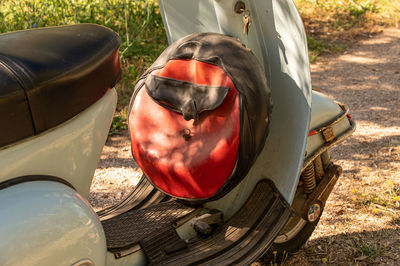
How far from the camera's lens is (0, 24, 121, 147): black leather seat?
130 cm

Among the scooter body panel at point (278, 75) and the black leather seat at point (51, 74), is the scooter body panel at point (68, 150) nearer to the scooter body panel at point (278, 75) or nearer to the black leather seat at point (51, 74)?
the black leather seat at point (51, 74)

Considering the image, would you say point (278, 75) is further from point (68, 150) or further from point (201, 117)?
point (68, 150)

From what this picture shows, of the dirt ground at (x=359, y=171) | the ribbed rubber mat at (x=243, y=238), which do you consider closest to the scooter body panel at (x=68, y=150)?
the ribbed rubber mat at (x=243, y=238)

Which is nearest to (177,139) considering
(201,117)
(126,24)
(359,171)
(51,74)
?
(201,117)

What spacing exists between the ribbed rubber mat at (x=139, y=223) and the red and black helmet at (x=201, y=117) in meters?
0.11

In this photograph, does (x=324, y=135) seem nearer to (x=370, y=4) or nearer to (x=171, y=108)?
(x=171, y=108)

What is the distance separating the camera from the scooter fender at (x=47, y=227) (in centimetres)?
126

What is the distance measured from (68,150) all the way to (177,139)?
0.50 metres

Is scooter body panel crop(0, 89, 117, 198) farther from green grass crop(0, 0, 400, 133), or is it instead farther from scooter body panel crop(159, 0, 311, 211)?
green grass crop(0, 0, 400, 133)

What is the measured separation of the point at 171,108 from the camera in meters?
1.90

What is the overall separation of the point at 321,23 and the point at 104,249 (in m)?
4.88

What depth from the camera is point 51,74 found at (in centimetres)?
137

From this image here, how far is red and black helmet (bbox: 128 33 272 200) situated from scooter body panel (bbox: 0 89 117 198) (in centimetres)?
28

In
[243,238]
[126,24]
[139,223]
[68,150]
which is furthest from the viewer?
[126,24]
